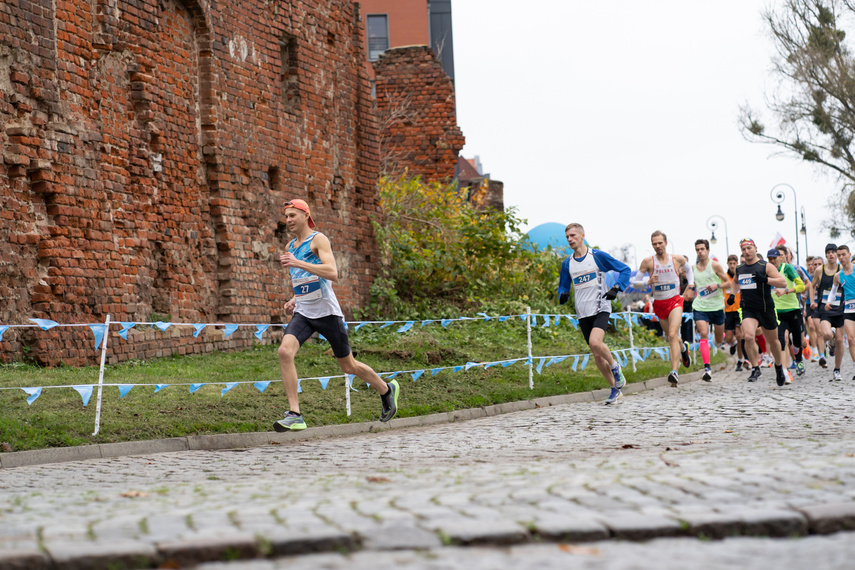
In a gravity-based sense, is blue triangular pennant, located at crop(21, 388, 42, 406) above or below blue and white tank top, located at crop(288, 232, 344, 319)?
below

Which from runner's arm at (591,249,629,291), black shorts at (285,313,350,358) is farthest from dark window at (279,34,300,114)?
black shorts at (285,313,350,358)

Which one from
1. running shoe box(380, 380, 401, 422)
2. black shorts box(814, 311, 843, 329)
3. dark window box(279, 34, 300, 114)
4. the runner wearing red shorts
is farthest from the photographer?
dark window box(279, 34, 300, 114)

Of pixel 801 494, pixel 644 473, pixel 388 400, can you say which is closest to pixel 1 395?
pixel 388 400

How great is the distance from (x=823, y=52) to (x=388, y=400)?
33.4 meters

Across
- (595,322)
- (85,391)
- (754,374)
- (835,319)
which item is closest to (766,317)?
(754,374)

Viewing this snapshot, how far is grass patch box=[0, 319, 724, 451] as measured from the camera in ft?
31.1

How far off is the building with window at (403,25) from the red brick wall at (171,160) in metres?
32.8

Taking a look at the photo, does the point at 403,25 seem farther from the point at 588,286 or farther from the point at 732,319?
the point at 588,286

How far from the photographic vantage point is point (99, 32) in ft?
45.6

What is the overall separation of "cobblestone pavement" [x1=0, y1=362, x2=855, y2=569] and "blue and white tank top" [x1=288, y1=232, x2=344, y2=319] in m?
1.70

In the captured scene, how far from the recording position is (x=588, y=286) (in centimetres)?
1237

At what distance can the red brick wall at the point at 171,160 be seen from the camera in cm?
1252

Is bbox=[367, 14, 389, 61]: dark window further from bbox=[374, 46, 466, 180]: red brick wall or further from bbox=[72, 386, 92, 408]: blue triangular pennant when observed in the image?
bbox=[72, 386, 92, 408]: blue triangular pennant

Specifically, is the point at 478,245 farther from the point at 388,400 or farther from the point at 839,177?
the point at 839,177
